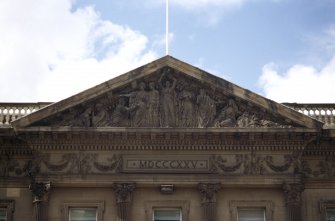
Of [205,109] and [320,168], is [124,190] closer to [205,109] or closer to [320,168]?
[205,109]

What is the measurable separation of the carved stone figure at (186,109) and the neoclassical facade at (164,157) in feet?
0.12

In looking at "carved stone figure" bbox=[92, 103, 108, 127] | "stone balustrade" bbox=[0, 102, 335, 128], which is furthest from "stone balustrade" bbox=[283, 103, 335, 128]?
"carved stone figure" bbox=[92, 103, 108, 127]

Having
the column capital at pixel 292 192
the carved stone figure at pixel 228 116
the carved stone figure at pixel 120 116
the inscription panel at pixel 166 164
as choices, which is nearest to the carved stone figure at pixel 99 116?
the carved stone figure at pixel 120 116

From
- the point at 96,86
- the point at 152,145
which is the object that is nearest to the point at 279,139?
the point at 152,145

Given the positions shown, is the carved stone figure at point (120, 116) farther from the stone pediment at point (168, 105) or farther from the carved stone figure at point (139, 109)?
the carved stone figure at point (139, 109)

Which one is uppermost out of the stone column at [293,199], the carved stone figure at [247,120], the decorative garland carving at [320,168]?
the carved stone figure at [247,120]

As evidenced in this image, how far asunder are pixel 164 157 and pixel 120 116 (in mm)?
2204

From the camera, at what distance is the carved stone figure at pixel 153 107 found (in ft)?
82.7

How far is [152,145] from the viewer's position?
82.2 ft

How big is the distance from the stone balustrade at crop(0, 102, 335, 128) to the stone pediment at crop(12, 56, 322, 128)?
147 cm

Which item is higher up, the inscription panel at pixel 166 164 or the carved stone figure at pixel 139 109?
the carved stone figure at pixel 139 109

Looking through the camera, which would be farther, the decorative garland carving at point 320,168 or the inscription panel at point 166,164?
→ the decorative garland carving at point 320,168

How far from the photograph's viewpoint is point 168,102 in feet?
83.7

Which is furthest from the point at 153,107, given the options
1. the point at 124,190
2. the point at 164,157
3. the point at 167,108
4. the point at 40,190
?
the point at 40,190
